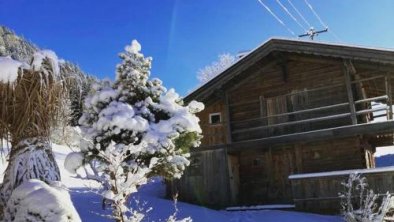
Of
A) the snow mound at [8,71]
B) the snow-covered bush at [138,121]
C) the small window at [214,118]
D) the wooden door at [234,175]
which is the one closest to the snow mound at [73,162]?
the snow-covered bush at [138,121]

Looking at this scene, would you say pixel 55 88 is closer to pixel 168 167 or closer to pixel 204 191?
pixel 168 167

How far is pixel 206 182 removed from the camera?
20.9 m

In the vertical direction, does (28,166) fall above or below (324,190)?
above

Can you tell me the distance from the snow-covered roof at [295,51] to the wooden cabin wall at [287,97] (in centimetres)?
98

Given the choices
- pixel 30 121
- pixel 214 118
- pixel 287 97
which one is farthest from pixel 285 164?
pixel 30 121

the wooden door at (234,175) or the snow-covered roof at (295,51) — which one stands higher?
the snow-covered roof at (295,51)

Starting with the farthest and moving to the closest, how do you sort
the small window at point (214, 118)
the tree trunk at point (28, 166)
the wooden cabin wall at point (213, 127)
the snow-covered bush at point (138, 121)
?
the small window at point (214, 118) < the wooden cabin wall at point (213, 127) < the snow-covered bush at point (138, 121) < the tree trunk at point (28, 166)

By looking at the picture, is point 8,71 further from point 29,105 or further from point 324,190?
point 324,190

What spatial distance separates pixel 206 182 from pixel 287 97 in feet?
17.6

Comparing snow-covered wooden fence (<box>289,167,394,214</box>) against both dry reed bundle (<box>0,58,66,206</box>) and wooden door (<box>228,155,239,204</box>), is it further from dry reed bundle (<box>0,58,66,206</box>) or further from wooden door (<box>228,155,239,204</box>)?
dry reed bundle (<box>0,58,66,206</box>)

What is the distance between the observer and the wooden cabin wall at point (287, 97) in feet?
64.1

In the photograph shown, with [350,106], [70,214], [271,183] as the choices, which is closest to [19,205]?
[70,214]

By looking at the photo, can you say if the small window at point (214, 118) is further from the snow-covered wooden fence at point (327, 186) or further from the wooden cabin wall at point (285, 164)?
the snow-covered wooden fence at point (327, 186)

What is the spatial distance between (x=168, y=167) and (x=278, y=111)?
913 cm
